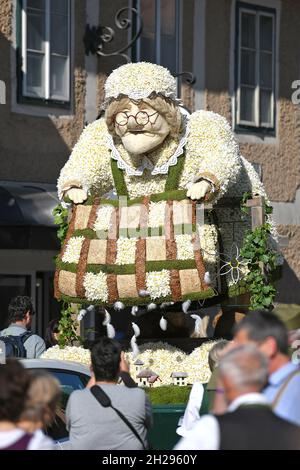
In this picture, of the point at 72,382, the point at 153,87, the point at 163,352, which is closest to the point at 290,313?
the point at 163,352

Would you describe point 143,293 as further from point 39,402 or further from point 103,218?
point 39,402

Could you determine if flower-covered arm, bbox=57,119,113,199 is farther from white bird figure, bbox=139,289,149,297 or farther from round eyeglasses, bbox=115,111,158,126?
white bird figure, bbox=139,289,149,297

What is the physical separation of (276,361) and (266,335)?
0.42 ft

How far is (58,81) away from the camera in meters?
16.3

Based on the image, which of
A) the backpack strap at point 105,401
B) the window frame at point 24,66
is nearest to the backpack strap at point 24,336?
the backpack strap at point 105,401

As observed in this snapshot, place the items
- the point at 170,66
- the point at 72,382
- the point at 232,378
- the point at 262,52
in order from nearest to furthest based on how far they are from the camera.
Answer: the point at 232,378 → the point at 72,382 → the point at 170,66 → the point at 262,52

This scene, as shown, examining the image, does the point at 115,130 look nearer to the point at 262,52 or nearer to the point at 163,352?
the point at 163,352

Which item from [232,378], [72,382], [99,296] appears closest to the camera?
[232,378]

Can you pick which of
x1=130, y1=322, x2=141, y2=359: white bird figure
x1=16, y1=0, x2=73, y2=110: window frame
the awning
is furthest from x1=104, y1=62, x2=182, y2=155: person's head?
x1=16, y1=0, x2=73, y2=110: window frame

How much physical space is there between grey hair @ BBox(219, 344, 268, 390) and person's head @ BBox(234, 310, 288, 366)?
20.3 inches

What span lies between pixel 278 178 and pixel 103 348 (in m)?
12.8

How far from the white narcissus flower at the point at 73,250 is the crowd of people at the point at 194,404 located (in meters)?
2.29

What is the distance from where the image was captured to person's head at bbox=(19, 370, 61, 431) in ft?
17.2

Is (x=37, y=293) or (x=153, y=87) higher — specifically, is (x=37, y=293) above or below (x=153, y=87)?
below
